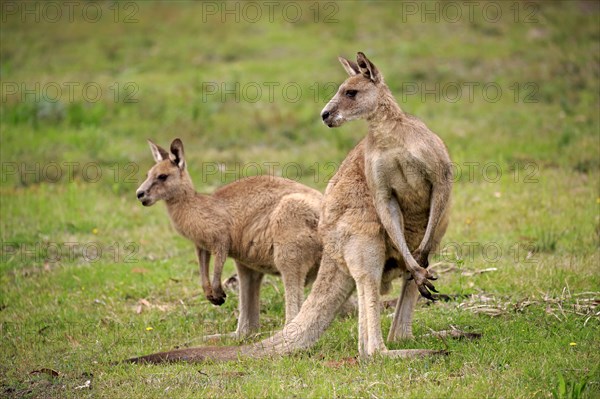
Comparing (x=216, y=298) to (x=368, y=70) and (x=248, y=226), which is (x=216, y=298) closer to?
(x=248, y=226)

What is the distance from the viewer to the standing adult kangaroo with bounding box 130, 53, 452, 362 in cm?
693

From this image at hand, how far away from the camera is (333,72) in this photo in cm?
1769

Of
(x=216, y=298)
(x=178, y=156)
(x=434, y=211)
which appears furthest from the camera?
(x=178, y=156)

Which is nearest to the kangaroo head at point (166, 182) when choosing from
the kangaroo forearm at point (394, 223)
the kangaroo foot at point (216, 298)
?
the kangaroo foot at point (216, 298)

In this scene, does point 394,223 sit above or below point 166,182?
above

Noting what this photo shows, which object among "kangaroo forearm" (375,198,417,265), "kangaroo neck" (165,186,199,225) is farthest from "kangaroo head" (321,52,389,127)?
"kangaroo neck" (165,186,199,225)

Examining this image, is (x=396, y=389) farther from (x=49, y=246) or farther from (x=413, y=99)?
(x=413, y=99)

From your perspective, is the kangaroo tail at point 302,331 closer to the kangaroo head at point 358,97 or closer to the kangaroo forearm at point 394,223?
the kangaroo forearm at point 394,223

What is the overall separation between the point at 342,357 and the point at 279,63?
12263mm

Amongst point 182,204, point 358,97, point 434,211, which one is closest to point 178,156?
point 182,204

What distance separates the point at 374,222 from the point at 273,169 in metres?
6.45

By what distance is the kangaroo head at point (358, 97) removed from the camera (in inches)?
280

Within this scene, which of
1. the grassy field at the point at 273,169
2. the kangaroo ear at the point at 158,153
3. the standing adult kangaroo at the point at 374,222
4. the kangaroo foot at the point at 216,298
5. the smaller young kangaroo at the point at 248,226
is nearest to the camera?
the grassy field at the point at 273,169

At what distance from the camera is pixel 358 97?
7.15m
